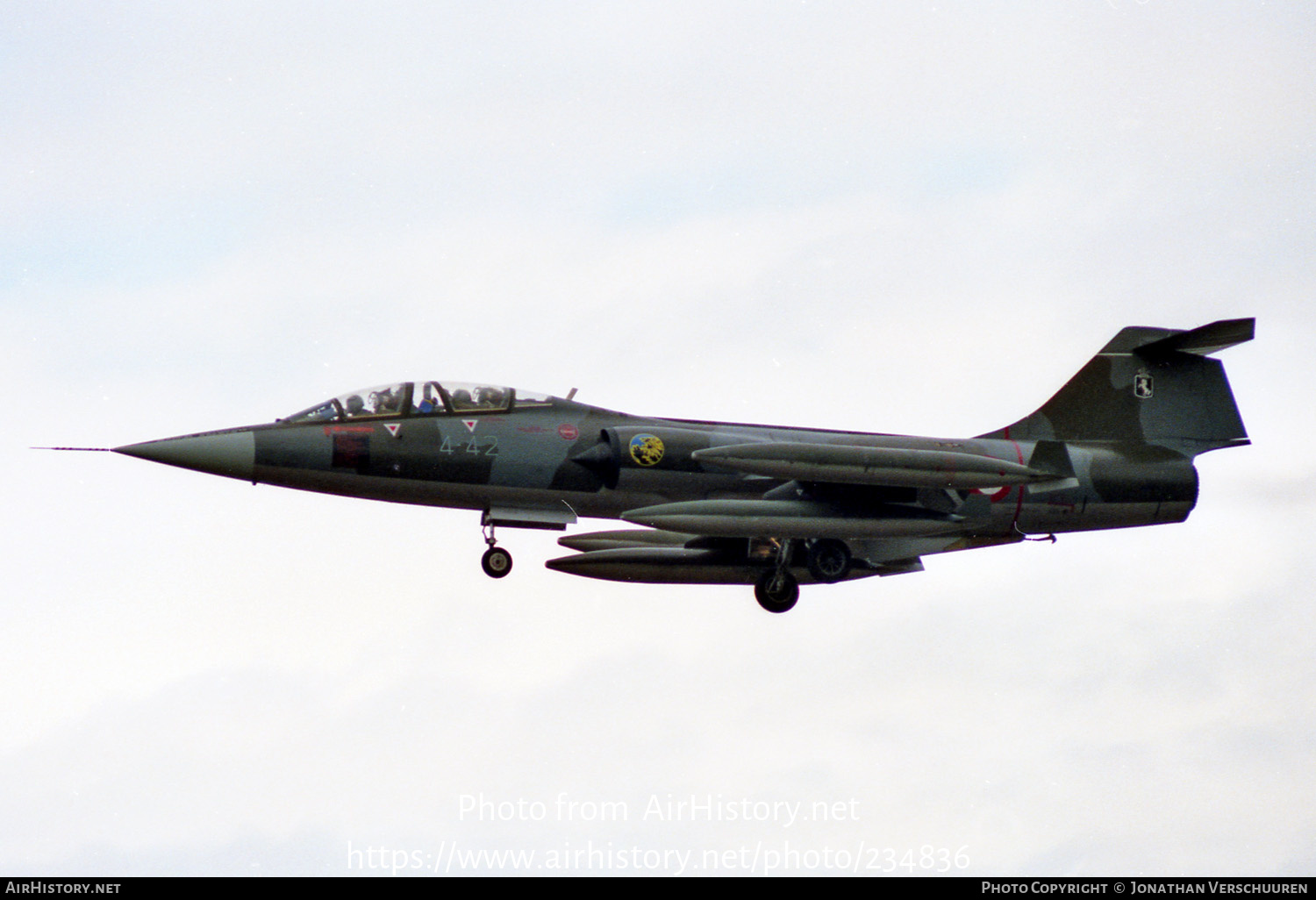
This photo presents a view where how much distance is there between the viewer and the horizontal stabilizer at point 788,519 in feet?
63.0

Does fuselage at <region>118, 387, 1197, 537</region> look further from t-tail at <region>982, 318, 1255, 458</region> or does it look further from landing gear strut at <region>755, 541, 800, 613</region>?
t-tail at <region>982, 318, 1255, 458</region>

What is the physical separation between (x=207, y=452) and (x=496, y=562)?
3855mm

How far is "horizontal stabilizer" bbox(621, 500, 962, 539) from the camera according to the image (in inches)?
756

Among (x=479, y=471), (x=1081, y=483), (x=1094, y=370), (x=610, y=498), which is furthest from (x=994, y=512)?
(x=479, y=471)

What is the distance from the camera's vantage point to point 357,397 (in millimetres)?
20641

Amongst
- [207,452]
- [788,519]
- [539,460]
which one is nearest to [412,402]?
[539,460]

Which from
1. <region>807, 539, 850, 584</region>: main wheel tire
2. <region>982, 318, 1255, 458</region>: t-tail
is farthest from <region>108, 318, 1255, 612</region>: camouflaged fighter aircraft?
<region>982, 318, 1255, 458</region>: t-tail

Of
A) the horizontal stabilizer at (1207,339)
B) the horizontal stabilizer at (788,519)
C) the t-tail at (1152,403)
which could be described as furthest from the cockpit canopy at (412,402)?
the horizontal stabilizer at (1207,339)

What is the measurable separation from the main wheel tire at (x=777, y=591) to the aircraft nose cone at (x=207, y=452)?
6923 mm

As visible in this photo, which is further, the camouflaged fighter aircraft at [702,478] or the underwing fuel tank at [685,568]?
the underwing fuel tank at [685,568]

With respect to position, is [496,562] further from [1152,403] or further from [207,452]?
[1152,403]

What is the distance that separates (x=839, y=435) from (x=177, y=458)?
8.75 metres

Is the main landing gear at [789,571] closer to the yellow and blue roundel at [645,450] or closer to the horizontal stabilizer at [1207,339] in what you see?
the yellow and blue roundel at [645,450]

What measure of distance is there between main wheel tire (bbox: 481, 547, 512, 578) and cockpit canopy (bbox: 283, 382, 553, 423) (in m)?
1.86
